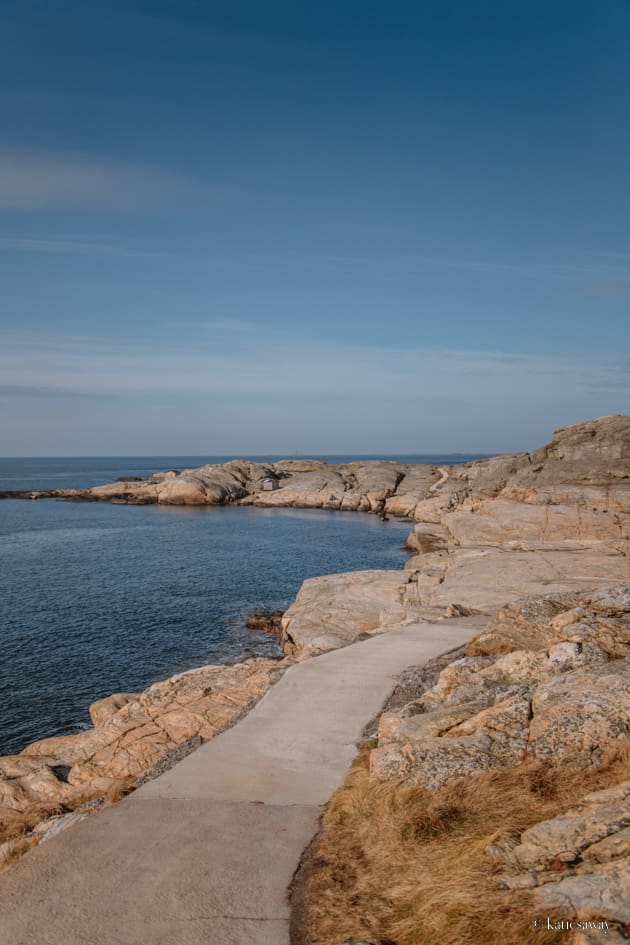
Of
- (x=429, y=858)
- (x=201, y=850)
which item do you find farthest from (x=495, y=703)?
(x=201, y=850)

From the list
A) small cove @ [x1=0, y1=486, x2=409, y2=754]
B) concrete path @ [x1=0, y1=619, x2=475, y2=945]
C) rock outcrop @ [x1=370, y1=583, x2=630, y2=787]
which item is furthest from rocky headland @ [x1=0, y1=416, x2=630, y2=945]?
small cove @ [x1=0, y1=486, x2=409, y2=754]

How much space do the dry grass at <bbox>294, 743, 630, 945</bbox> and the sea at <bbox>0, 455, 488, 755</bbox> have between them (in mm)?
16794

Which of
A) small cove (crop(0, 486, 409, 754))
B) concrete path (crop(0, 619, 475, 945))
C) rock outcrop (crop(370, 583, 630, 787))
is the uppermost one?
rock outcrop (crop(370, 583, 630, 787))

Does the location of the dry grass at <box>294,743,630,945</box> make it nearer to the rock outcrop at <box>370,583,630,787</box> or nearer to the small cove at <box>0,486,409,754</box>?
the rock outcrop at <box>370,583,630,787</box>

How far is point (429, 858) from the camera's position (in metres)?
7.48

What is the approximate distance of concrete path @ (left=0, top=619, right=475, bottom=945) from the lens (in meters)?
6.86

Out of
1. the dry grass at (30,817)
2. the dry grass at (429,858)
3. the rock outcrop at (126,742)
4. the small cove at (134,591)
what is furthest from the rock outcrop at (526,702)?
the small cove at (134,591)

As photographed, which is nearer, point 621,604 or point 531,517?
point 621,604

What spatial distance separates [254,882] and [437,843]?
2221 mm

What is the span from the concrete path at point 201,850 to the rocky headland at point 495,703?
2.38 ft

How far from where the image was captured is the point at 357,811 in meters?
9.01

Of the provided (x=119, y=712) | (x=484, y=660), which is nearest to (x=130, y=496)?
(x=119, y=712)

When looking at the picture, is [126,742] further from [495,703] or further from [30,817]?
[495,703]

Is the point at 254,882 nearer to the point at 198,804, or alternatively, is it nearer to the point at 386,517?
the point at 198,804
